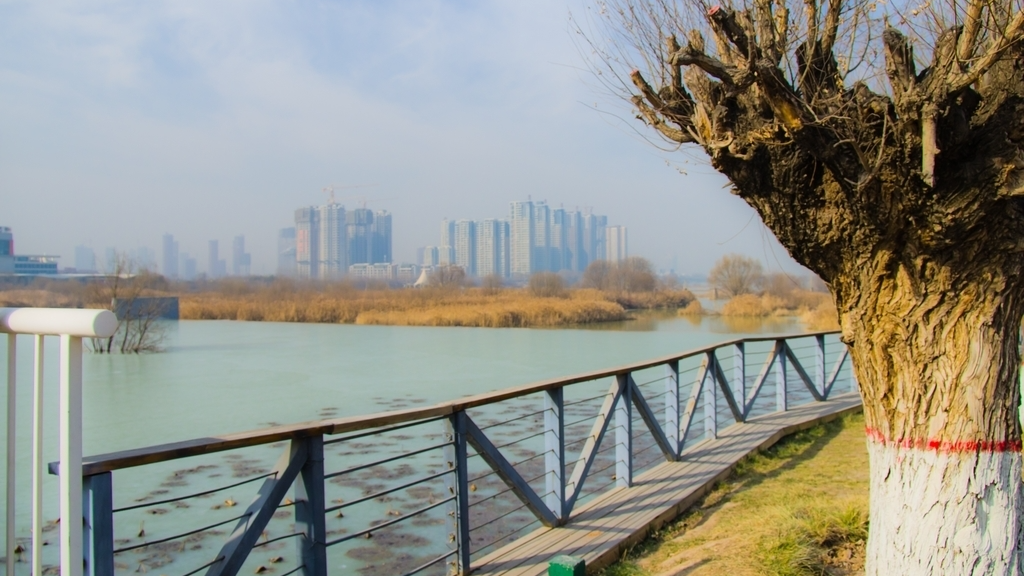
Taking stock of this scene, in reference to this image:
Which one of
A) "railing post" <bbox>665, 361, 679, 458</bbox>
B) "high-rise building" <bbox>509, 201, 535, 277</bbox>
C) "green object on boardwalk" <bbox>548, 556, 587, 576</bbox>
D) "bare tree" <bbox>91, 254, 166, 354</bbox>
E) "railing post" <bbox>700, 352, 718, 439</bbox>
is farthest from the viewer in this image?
"high-rise building" <bbox>509, 201, 535, 277</bbox>

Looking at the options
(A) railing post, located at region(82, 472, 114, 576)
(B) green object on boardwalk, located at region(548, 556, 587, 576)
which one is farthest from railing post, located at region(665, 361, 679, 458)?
(A) railing post, located at region(82, 472, 114, 576)

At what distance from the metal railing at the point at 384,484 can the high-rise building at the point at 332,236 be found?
3769 inches

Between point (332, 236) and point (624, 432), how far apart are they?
10659cm

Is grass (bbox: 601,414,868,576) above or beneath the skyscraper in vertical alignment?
beneath

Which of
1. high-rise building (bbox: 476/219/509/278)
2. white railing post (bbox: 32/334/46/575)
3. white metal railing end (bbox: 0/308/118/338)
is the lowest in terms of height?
white railing post (bbox: 32/334/46/575)

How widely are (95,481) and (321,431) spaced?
86 cm

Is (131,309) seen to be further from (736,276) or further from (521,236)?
(521,236)

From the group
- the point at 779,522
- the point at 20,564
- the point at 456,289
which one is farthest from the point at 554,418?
the point at 456,289

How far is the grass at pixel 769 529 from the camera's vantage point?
3.73 metres

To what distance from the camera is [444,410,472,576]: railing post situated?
11.8ft

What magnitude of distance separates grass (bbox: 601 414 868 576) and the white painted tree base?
60 cm

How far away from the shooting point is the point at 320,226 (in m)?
109

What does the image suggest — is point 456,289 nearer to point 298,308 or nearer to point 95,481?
point 298,308

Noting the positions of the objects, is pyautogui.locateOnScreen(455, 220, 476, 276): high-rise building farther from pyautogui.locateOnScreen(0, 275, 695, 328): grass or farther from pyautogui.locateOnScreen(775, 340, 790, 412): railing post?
pyautogui.locateOnScreen(775, 340, 790, 412): railing post
